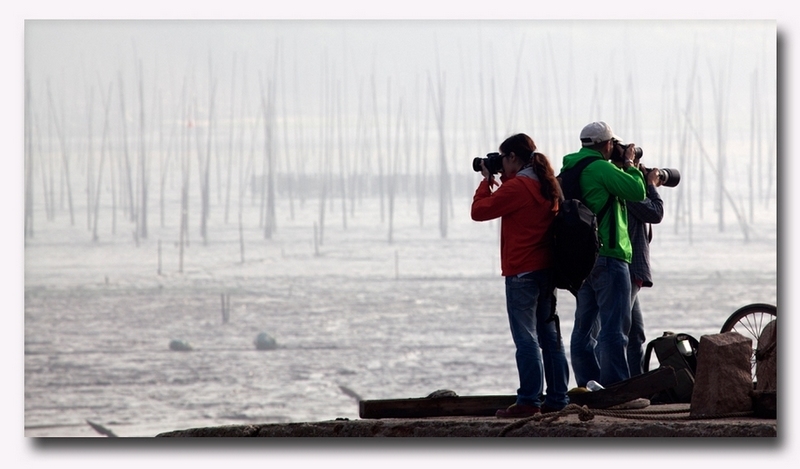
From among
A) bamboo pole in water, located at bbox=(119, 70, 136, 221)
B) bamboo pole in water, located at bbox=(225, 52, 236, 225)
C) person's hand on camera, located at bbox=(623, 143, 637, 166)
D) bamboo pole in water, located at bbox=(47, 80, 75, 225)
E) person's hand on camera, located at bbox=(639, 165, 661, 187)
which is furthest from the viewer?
bamboo pole in water, located at bbox=(225, 52, 236, 225)

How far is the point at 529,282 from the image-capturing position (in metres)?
4.39


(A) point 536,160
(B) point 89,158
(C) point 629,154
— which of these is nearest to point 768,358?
(C) point 629,154

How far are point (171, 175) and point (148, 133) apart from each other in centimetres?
520

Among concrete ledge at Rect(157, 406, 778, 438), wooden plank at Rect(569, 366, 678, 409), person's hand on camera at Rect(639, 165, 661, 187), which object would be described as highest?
person's hand on camera at Rect(639, 165, 661, 187)

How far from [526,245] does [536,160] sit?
0.33 m

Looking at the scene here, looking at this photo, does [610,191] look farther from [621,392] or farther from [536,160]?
[621,392]

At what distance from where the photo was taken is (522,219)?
14.4 ft

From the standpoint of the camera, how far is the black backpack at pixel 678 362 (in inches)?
196

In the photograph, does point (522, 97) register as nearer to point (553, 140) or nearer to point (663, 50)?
point (553, 140)

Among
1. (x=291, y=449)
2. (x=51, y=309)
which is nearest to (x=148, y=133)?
(x=51, y=309)

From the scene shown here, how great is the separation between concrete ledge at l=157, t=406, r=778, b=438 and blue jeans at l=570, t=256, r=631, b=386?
0.39 metres

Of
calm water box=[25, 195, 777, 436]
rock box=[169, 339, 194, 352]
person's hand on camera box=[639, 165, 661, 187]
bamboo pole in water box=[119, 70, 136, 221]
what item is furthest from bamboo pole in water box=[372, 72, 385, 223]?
person's hand on camera box=[639, 165, 661, 187]

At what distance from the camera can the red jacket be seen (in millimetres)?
4340

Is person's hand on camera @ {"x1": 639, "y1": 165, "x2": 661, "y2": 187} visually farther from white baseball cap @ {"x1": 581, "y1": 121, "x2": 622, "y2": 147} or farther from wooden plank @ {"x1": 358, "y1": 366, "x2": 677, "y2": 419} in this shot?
wooden plank @ {"x1": 358, "y1": 366, "x2": 677, "y2": 419}
